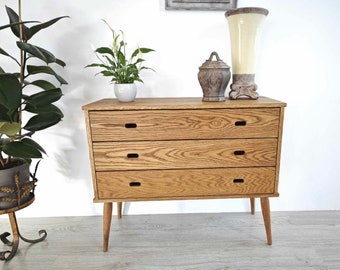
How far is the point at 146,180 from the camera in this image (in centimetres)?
113

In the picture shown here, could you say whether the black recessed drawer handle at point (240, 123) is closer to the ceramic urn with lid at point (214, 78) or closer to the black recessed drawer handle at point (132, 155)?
the ceramic urn with lid at point (214, 78)

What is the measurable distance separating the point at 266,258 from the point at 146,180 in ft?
2.46

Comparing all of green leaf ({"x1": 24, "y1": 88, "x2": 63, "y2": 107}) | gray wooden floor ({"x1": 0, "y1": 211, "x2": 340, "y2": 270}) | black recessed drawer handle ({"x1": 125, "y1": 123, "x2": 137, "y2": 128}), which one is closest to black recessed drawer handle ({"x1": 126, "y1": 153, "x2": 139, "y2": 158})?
black recessed drawer handle ({"x1": 125, "y1": 123, "x2": 137, "y2": 128})

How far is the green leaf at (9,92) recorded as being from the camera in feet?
2.64

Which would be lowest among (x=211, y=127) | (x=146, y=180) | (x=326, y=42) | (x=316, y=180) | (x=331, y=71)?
(x=316, y=180)

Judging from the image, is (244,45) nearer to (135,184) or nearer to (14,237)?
(135,184)

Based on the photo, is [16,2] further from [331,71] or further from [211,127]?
[331,71]

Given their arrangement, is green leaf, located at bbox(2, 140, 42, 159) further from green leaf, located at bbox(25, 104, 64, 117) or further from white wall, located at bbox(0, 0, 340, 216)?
white wall, located at bbox(0, 0, 340, 216)

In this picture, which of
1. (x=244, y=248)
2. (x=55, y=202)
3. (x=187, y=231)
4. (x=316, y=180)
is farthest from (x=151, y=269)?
(x=316, y=180)

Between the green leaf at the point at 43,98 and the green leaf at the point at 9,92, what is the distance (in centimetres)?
19

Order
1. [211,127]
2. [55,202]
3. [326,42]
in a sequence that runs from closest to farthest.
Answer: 1. [211,127]
2. [326,42]
3. [55,202]

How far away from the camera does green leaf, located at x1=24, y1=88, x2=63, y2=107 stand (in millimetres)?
1020

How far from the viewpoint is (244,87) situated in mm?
1192

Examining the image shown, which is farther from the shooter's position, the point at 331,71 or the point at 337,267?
the point at 331,71
